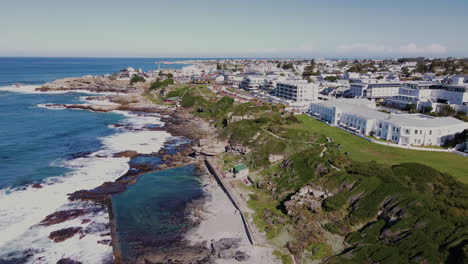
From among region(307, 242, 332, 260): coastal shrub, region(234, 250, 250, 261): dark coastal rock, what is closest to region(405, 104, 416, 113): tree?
region(307, 242, 332, 260): coastal shrub

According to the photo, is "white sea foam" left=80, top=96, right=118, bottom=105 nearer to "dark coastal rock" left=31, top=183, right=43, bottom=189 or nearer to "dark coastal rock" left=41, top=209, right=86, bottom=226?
"dark coastal rock" left=31, top=183, right=43, bottom=189

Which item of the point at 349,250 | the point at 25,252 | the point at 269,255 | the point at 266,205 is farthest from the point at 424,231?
the point at 25,252

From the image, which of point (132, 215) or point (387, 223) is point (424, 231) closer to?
point (387, 223)

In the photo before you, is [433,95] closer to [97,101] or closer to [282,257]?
[282,257]

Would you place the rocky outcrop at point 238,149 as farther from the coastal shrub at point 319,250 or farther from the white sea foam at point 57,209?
the coastal shrub at point 319,250

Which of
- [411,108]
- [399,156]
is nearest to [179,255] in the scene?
[399,156]
